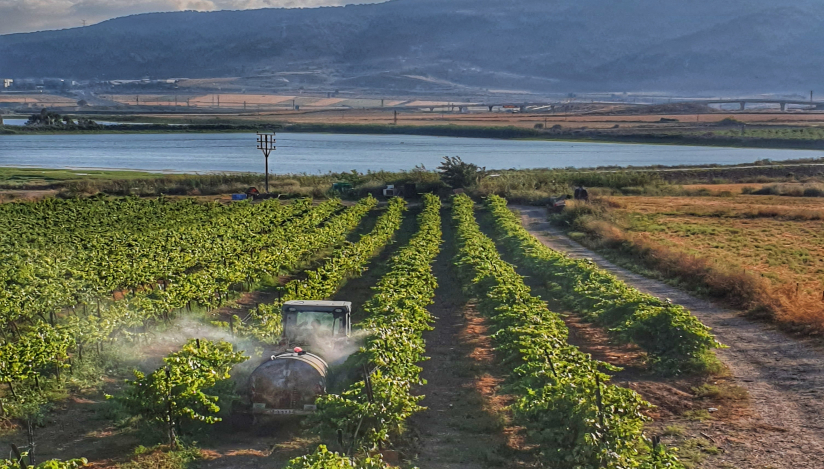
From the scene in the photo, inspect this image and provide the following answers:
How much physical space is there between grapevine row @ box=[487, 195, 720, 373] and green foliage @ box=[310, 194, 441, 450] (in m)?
4.90

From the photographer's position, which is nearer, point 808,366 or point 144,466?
point 144,466

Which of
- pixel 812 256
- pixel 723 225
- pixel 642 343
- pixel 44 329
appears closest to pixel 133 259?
pixel 44 329

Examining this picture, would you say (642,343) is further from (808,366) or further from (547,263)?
(547,263)

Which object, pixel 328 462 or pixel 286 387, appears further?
pixel 286 387

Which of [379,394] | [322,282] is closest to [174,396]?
[379,394]

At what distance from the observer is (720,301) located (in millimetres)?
27094

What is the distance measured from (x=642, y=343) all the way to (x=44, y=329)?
42.5 ft

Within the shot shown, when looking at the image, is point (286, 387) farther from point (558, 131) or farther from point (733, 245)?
point (558, 131)

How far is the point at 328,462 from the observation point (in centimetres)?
1062

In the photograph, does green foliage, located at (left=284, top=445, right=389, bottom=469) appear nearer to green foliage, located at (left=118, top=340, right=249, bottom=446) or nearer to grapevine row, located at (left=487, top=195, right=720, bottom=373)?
green foliage, located at (left=118, top=340, right=249, bottom=446)

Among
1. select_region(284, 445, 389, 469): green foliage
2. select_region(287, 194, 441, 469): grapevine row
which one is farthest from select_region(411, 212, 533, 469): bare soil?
select_region(284, 445, 389, 469): green foliage

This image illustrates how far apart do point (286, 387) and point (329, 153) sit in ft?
406

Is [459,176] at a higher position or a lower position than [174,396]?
lower

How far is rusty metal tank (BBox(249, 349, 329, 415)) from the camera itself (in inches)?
559
